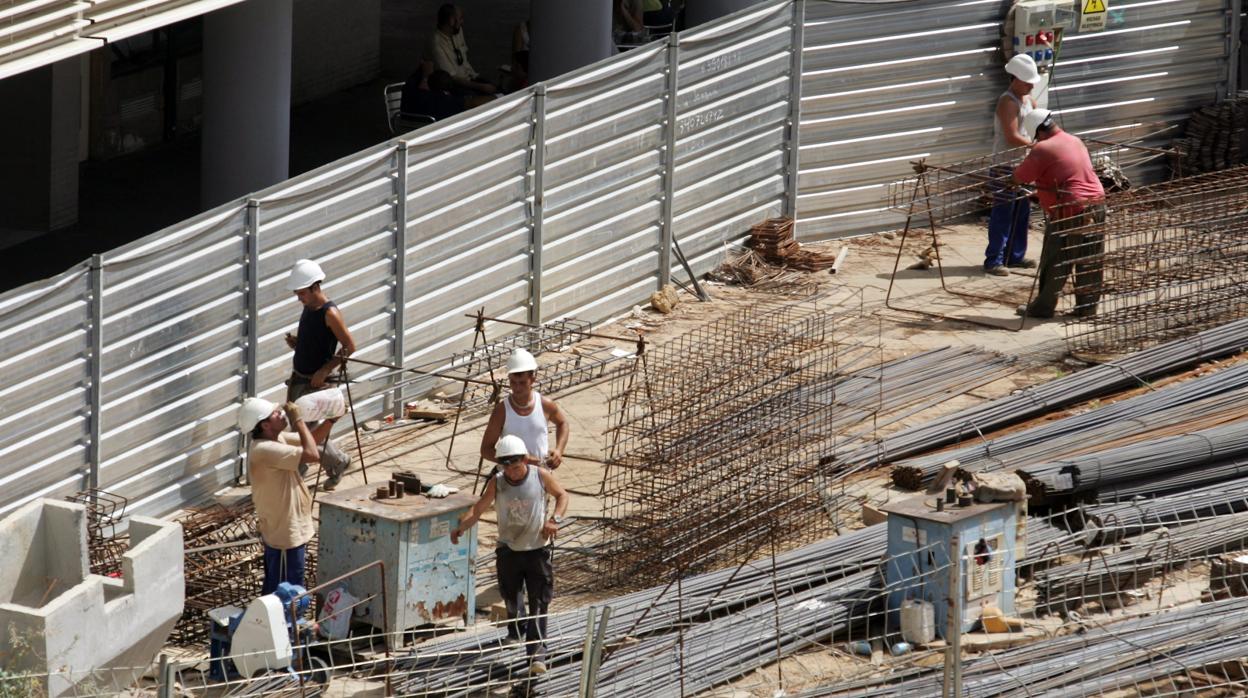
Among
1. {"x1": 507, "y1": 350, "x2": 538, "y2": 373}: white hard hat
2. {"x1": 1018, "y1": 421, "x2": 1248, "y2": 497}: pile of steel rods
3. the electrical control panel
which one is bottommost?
{"x1": 1018, "y1": 421, "x2": 1248, "y2": 497}: pile of steel rods

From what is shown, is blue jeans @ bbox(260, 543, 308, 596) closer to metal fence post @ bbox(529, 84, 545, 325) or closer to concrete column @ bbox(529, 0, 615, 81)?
metal fence post @ bbox(529, 84, 545, 325)

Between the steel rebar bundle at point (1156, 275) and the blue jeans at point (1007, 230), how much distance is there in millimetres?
1307

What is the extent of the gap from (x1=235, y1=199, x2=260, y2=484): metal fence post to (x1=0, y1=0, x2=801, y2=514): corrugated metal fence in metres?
0.02

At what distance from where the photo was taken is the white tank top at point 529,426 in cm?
1323

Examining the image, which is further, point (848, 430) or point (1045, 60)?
point (1045, 60)

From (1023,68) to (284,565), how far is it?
10.3 meters

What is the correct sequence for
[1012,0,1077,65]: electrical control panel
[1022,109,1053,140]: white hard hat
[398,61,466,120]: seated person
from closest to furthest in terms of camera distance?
[1022,109,1053,140]: white hard hat → [1012,0,1077,65]: electrical control panel → [398,61,466,120]: seated person

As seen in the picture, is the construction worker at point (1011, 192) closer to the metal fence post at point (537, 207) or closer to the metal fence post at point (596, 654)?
the metal fence post at point (537, 207)

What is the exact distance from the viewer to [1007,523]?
12523 mm

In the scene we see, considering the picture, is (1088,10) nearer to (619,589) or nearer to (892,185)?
(892,185)

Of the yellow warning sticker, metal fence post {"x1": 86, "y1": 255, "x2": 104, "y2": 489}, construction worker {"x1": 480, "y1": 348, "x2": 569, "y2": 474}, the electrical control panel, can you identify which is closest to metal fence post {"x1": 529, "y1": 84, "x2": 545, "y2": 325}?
metal fence post {"x1": 86, "y1": 255, "x2": 104, "y2": 489}

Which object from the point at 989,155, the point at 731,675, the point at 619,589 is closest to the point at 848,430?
the point at 619,589

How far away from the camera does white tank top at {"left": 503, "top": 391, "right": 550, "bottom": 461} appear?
1323 centimetres

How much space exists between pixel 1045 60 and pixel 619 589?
33.5ft
